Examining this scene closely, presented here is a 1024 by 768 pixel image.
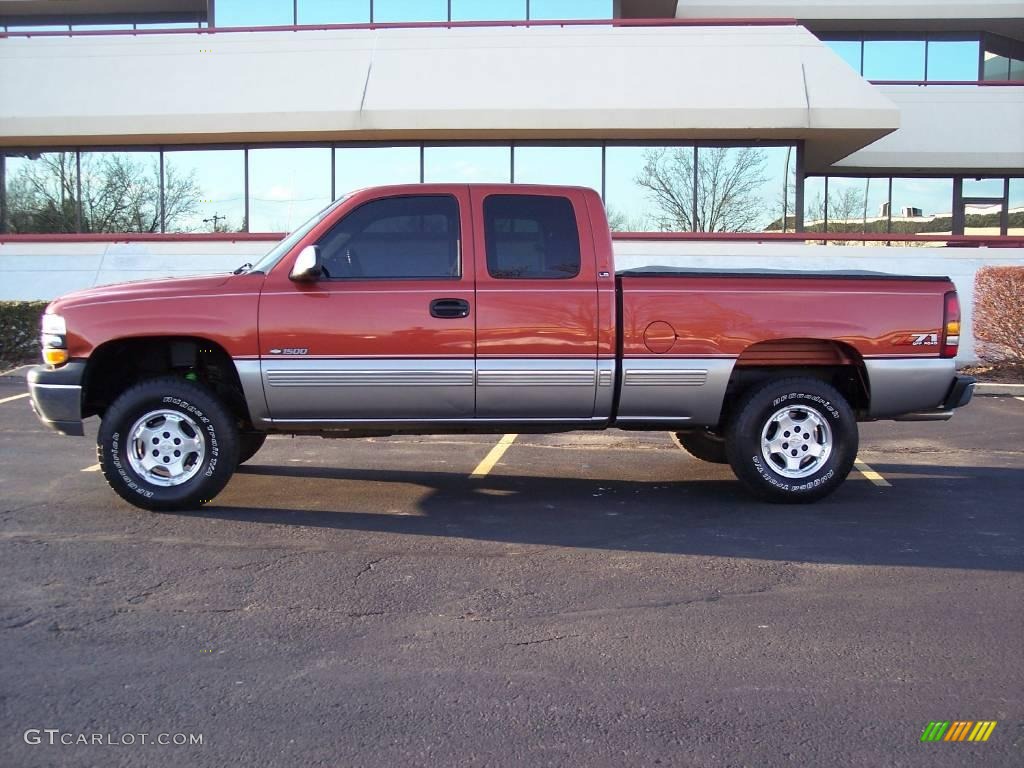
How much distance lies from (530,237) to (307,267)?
1507mm

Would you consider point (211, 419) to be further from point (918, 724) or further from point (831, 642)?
point (918, 724)

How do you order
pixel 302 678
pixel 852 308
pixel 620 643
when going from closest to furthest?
pixel 302 678 < pixel 620 643 < pixel 852 308

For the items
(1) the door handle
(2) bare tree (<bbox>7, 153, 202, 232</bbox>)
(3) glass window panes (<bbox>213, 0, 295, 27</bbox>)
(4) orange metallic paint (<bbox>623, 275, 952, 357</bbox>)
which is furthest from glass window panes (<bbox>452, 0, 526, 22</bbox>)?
(1) the door handle

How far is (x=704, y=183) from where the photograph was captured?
685 inches

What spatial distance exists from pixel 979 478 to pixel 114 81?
618 inches

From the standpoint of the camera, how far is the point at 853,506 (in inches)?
269

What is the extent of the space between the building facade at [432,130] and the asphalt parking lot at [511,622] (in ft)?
33.0

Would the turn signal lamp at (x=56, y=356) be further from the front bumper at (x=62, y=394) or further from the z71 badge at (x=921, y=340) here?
the z71 badge at (x=921, y=340)

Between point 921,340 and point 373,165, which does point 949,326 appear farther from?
point 373,165

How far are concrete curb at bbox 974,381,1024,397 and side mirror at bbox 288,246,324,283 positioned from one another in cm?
934

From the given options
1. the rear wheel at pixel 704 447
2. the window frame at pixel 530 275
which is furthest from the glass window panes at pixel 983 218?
the window frame at pixel 530 275

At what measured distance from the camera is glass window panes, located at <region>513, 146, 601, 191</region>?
57.3 ft

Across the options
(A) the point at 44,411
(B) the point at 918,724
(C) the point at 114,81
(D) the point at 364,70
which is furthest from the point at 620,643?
(C) the point at 114,81

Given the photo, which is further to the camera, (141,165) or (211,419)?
(141,165)
